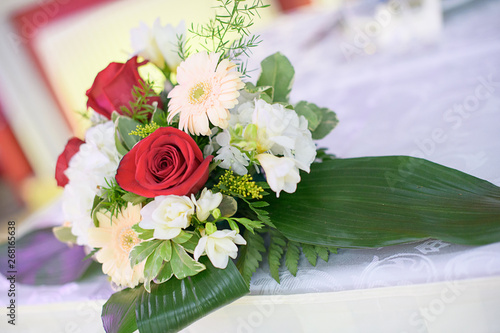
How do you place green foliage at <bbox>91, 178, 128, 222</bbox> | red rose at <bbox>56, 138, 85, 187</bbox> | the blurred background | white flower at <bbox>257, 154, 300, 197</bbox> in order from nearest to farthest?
1. white flower at <bbox>257, 154, 300, 197</bbox>
2. green foliage at <bbox>91, 178, 128, 222</bbox>
3. red rose at <bbox>56, 138, 85, 187</bbox>
4. the blurred background

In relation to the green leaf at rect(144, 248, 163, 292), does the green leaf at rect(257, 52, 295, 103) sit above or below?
above

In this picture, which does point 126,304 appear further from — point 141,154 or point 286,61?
point 286,61

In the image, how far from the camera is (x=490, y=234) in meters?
0.48

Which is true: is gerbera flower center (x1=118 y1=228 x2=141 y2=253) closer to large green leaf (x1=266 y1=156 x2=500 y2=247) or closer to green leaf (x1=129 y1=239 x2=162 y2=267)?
green leaf (x1=129 y1=239 x2=162 y2=267)

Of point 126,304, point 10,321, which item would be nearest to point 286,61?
point 126,304

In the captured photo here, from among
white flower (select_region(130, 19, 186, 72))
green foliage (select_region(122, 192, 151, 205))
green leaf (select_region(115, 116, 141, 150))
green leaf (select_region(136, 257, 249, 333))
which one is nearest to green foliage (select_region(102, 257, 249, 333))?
green leaf (select_region(136, 257, 249, 333))

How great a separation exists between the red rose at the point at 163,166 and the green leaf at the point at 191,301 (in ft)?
0.41

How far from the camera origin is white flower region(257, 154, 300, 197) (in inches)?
19.2

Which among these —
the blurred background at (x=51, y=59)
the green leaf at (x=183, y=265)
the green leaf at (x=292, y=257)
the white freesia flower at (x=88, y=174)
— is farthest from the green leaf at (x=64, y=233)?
the blurred background at (x=51, y=59)

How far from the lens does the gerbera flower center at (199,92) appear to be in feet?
1.77

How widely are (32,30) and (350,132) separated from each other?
2940mm

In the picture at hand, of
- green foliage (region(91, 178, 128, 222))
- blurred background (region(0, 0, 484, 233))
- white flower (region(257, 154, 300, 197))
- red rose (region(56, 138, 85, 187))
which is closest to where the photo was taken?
white flower (region(257, 154, 300, 197))

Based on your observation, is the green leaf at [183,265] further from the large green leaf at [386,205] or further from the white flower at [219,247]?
the large green leaf at [386,205]

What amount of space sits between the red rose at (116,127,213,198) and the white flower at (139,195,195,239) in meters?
0.01
